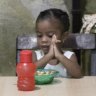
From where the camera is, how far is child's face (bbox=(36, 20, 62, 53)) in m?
2.14

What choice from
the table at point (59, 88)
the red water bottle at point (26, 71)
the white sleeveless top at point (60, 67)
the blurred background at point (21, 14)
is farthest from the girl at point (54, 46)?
the blurred background at point (21, 14)

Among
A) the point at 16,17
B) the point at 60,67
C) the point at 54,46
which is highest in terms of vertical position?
the point at 16,17

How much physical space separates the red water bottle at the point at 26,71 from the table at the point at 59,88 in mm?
27

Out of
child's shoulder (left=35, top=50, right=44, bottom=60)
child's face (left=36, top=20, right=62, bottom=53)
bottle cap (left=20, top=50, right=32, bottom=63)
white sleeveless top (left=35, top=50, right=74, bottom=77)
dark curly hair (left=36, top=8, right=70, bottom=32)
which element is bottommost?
white sleeveless top (left=35, top=50, right=74, bottom=77)

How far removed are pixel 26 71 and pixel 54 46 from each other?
532 mm

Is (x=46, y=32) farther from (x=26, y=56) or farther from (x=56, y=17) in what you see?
(x=26, y=56)

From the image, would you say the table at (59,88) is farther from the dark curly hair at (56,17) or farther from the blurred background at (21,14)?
the blurred background at (21,14)

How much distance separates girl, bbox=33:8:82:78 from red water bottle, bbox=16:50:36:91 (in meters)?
0.43

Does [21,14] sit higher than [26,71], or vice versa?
[21,14]

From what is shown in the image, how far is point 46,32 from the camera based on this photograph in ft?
7.13

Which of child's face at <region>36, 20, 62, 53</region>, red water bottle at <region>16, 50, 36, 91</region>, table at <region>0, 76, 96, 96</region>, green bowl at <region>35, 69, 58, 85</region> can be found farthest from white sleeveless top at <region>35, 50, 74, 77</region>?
red water bottle at <region>16, 50, 36, 91</region>

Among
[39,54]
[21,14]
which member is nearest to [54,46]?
[39,54]

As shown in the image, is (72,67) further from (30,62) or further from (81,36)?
(30,62)

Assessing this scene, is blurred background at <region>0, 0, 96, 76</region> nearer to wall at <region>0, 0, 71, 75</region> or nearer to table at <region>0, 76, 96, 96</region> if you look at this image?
wall at <region>0, 0, 71, 75</region>
